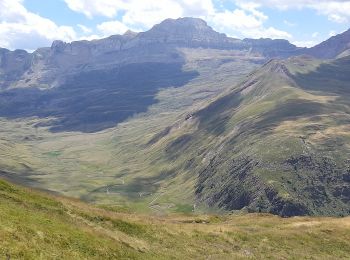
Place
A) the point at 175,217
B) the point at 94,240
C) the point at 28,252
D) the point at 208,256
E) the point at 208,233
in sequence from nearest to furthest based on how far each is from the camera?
1. the point at 28,252
2. the point at 94,240
3. the point at 208,256
4. the point at 208,233
5. the point at 175,217

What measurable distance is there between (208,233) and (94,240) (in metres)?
24.1

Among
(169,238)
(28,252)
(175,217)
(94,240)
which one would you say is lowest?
(175,217)

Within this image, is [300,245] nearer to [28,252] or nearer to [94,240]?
[94,240]

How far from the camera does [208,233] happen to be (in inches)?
2638

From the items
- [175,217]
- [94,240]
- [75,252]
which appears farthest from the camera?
[175,217]

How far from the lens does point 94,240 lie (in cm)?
4712

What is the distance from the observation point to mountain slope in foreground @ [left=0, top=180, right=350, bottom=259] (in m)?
41.5

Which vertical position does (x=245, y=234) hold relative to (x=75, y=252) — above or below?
below

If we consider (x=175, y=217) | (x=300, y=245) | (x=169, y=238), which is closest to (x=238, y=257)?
(x=169, y=238)

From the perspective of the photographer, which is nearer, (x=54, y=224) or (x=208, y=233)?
(x=54, y=224)

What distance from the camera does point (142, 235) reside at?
59.6 meters

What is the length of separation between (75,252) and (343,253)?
43.5 meters

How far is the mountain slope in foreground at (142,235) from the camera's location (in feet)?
136

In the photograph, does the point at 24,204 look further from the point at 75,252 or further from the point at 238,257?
the point at 238,257
